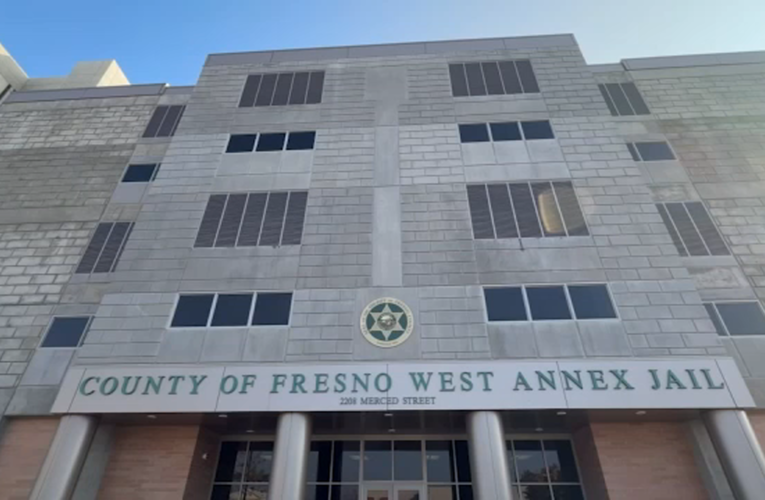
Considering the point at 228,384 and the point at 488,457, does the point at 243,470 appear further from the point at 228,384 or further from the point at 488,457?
the point at 488,457

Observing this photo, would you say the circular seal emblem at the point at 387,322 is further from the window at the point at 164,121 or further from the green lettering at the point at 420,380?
the window at the point at 164,121

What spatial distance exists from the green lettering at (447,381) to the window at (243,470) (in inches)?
248

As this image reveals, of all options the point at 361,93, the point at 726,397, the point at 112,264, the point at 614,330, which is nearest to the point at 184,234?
the point at 112,264

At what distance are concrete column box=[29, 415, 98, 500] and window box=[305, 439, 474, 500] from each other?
6.50 meters

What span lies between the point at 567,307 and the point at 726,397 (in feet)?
14.8

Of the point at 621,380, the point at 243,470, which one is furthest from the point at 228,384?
the point at 621,380

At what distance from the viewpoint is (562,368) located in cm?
1163

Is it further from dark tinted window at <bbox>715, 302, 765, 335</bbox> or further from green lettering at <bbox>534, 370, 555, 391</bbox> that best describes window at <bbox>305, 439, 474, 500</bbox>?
dark tinted window at <bbox>715, 302, 765, 335</bbox>

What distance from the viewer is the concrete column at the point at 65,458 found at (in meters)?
10.5

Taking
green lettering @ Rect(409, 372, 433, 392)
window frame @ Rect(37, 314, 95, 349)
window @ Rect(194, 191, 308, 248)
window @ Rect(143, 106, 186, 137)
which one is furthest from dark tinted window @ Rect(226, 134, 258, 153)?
green lettering @ Rect(409, 372, 433, 392)

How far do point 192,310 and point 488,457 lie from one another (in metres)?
10.4

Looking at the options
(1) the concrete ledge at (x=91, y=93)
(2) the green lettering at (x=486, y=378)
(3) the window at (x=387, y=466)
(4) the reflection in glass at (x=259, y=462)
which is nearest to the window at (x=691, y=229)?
(2) the green lettering at (x=486, y=378)

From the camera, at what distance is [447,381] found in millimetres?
11641

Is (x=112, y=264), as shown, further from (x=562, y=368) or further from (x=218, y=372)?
(x=562, y=368)
